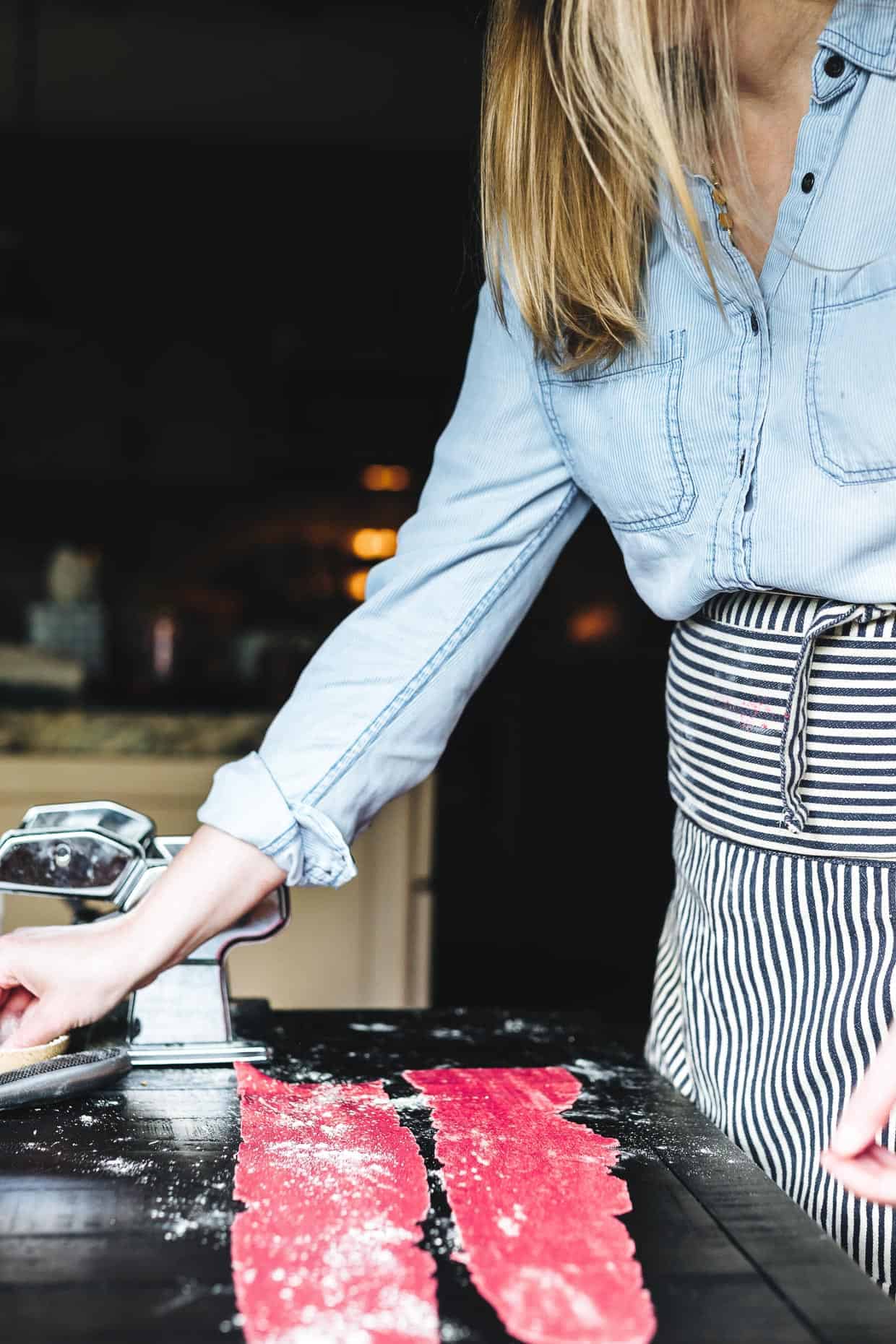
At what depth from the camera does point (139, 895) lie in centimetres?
94

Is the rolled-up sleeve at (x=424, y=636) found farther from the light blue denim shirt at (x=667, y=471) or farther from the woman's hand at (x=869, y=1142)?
the woman's hand at (x=869, y=1142)

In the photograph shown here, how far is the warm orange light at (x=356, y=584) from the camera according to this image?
438 centimetres

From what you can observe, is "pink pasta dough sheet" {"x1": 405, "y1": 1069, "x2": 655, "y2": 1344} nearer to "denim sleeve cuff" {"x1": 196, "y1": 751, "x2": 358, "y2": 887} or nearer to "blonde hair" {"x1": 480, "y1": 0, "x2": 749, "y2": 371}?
"denim sleeve cuff" {"x1": 196, "y1": 751, "x2": 358, "y2": 887}

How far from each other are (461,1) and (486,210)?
2.58 metres

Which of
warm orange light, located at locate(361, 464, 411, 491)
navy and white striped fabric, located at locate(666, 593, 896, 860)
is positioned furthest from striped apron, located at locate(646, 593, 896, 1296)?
warm orange light, located at locate(361, 464, 411, 491)

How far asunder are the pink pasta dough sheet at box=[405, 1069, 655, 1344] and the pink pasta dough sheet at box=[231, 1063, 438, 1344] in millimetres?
27

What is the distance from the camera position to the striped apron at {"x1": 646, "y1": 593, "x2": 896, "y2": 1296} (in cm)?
79

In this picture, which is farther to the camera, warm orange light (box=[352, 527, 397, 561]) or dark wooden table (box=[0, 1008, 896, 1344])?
warm orange light (box=[352, 527, 397, 561])

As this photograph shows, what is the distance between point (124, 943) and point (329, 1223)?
297 millimetres

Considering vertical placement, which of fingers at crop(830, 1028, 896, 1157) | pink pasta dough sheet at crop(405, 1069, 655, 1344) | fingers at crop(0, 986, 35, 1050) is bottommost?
pink pasta dough sheet at crop(405, 1069, 655, 1344)

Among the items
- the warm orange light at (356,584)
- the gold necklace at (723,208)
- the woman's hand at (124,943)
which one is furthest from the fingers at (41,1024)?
the warm orange light at (356,584)

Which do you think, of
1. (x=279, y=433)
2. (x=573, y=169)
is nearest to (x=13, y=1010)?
(x=573, y=169)

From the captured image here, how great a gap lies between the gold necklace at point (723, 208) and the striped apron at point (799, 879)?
23cm

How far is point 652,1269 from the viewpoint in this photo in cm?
60
